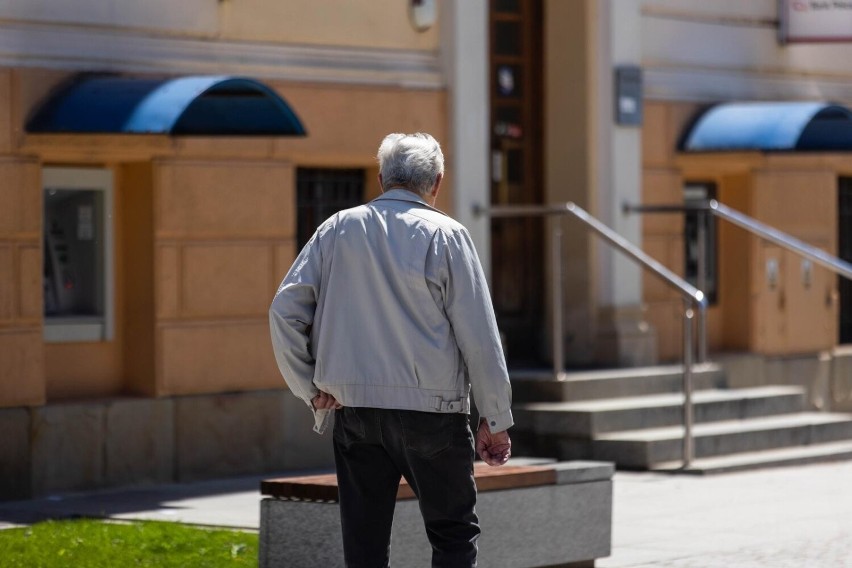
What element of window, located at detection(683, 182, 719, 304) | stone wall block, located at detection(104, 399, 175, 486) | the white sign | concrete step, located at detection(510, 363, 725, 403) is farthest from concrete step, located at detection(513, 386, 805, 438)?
the white sign

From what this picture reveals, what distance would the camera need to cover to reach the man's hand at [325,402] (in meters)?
5.63

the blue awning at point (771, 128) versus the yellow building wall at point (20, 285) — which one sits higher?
the blue awning at point (771, 128)

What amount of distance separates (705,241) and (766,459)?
312cm

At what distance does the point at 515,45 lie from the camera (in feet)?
45.7

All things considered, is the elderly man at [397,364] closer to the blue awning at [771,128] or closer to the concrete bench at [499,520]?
the concrete bench at [499,520]

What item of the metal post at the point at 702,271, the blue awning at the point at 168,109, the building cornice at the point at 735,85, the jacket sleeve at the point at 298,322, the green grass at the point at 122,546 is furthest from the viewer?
the building cornice at the point at 735,85

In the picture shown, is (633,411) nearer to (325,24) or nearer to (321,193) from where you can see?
(321,193)

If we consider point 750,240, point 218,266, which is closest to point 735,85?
point 750,240

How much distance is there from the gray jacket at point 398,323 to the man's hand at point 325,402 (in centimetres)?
3

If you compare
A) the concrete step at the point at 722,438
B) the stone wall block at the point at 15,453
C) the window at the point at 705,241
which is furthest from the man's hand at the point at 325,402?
the window at the point at 705,241

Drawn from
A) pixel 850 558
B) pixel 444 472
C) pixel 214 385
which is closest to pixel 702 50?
pixel 214 385

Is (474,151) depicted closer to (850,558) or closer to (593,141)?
(593,141)

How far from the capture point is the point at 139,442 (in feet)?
35.8

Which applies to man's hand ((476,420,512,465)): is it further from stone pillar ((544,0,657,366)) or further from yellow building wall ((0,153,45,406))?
stone pillar ((544,0,657,366))
